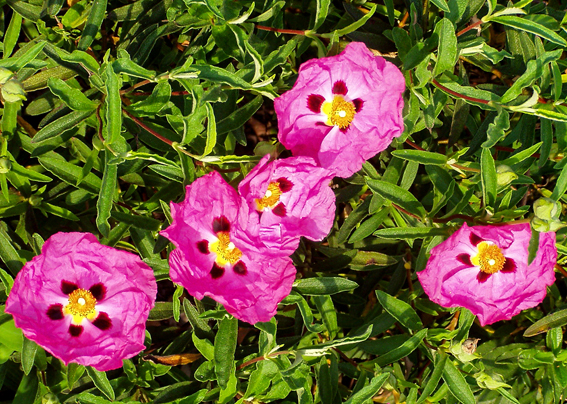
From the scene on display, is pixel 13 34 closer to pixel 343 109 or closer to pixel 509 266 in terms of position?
pixel 343 109

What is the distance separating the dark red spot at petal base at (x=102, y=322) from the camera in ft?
7.10

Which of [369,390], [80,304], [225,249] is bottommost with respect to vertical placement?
[369,390]

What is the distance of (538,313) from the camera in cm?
282

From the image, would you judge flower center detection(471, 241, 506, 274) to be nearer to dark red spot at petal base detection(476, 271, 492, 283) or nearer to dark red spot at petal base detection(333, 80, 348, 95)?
dark red spot at petal base detection(476, 271, 492, 283)

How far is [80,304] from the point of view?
2164mm

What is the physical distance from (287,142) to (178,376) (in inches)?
46.9

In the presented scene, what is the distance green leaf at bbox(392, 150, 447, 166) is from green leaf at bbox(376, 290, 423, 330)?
554 millimetres

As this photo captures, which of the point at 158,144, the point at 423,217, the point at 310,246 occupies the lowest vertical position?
the point at 310,246

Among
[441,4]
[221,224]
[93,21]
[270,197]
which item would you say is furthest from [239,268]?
[441,4]

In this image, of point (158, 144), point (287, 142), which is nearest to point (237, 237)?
point (287, 142)

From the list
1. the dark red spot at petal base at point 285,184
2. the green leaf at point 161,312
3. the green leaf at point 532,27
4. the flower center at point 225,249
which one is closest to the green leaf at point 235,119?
the dark red spot at petal base at point 285,184

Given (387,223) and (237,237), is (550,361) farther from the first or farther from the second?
(237,237)

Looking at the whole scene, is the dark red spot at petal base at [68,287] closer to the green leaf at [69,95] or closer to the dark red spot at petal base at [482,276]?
the green leaf at [69,95]

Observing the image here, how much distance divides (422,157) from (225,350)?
3.49 feet
